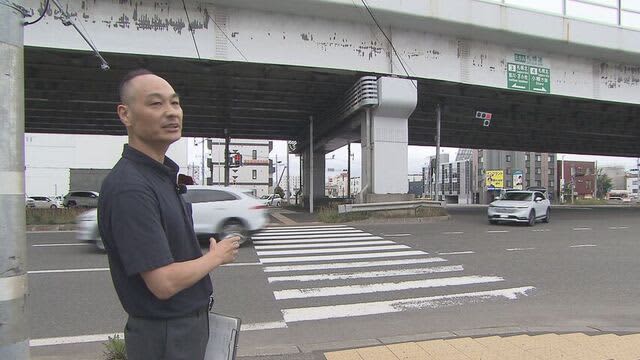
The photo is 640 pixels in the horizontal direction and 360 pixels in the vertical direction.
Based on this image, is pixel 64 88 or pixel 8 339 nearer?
pixel 8 339

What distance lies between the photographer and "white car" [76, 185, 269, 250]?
12664 millimetres

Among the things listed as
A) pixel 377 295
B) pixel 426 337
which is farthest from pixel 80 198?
pixel 426 337

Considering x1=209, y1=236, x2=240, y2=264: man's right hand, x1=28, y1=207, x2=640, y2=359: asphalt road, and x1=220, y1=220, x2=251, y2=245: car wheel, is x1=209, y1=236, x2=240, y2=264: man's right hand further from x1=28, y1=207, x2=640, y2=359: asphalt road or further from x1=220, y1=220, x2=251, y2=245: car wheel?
x1=220, y1=220, x2=251, y2=245: car wheel

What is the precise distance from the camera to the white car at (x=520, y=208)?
18.8 meters

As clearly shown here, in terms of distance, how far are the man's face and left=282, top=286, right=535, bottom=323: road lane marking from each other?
461 cm

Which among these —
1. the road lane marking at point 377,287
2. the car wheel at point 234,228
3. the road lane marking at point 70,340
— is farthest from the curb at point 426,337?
the car wheel at point 234,228

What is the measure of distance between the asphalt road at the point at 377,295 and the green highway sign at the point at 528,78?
9.99 metres

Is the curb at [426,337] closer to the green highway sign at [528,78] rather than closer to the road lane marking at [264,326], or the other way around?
the road lane marking at [264,326]

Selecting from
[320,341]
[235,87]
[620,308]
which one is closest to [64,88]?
[235,87]

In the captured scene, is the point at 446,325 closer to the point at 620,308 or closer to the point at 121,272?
the point at 620,308

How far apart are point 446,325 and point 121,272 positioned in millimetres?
4850

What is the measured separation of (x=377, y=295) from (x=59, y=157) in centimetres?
5805

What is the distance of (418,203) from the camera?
20.3 m

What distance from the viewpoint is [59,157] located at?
55.7 m
